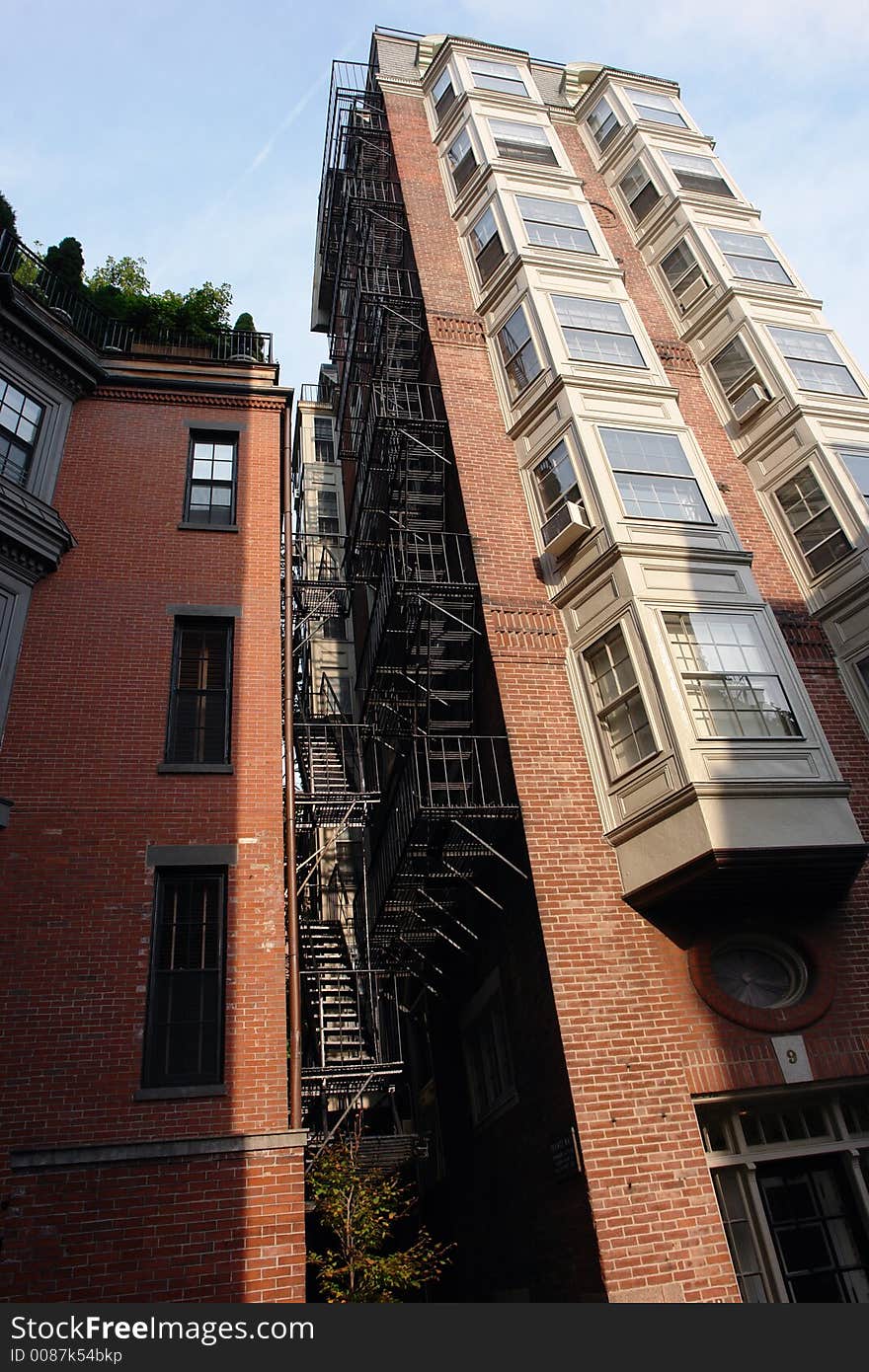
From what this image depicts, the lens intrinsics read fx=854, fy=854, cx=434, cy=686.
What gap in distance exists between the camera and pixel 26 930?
926cm

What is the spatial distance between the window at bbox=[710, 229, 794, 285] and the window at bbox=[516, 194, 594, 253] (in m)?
3.50

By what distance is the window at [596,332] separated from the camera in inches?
630

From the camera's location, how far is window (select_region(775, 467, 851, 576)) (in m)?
14.6

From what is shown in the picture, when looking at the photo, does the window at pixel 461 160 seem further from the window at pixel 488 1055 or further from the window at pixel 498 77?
the window at pixel 488 1055

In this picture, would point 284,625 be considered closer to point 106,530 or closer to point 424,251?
point 106,530

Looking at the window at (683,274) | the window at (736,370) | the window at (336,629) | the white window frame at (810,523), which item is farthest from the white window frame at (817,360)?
the window at (336,629)

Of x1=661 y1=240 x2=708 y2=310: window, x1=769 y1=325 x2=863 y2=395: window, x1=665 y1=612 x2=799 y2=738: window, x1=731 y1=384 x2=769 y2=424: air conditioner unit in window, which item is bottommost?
x1=665 y1=612 x2=799 y2=738: window

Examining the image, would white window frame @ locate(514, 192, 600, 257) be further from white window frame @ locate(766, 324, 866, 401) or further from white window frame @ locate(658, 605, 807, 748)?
white window frame @ locate(658, 605, 807, 748)

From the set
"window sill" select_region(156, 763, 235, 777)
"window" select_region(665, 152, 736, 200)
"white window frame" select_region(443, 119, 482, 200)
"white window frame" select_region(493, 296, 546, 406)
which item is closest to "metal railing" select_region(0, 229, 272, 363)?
"white window frame" select_region(493, 296, 546, 406)

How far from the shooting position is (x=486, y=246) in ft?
62.3

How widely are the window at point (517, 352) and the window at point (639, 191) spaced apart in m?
7.67

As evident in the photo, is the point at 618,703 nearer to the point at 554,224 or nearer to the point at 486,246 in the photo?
the point at 486,246

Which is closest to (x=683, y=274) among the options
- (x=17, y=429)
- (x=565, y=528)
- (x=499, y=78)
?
(x=499, y=78)

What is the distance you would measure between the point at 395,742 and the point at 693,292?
1239 centimetres
